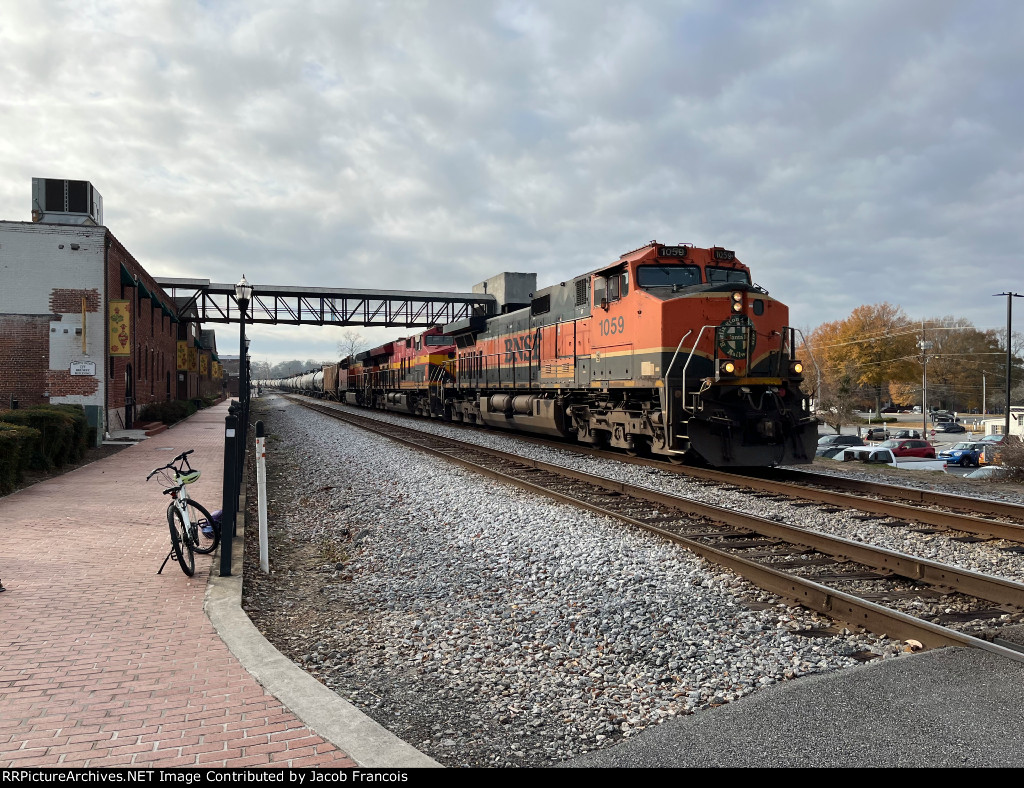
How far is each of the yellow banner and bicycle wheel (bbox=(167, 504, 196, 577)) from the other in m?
18.2

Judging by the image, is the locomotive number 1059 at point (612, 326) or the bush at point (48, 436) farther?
the bush at point (48, 436)

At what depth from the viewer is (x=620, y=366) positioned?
42.3ft

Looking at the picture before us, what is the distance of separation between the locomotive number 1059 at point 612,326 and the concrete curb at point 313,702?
30.0 ft

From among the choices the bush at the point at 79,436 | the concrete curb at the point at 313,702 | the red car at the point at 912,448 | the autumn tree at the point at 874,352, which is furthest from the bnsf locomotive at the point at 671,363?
the autumn tree at the point at 874,352

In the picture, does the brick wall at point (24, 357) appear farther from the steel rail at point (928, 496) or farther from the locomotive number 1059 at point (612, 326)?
the steel rail at point (928, 496)

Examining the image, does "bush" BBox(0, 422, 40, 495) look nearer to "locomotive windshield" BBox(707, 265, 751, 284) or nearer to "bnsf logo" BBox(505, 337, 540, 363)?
"bnsf logo" BBox(505, 337, 540, 363)

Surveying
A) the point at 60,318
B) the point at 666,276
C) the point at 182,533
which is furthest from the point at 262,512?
the point at 60,318

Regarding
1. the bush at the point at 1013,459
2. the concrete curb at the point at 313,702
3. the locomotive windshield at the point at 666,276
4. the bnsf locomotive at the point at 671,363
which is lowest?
the concrete curb at the point at 313,702

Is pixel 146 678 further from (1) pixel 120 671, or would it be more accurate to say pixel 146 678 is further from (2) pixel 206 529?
(2) pixel 206 529

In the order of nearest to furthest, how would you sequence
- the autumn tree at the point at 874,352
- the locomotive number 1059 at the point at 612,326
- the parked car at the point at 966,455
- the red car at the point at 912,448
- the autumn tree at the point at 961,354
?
the locomotive number 1059 at the point at 612,326 → the parked car at the point at 966,455 → the red car at the point at 912,448 → the autumn tree at the point at 874,352 → the autumn tree at the point at 961,354

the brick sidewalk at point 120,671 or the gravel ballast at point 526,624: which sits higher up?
the brick sidewalk at point 120,671

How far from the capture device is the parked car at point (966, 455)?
30.6m
